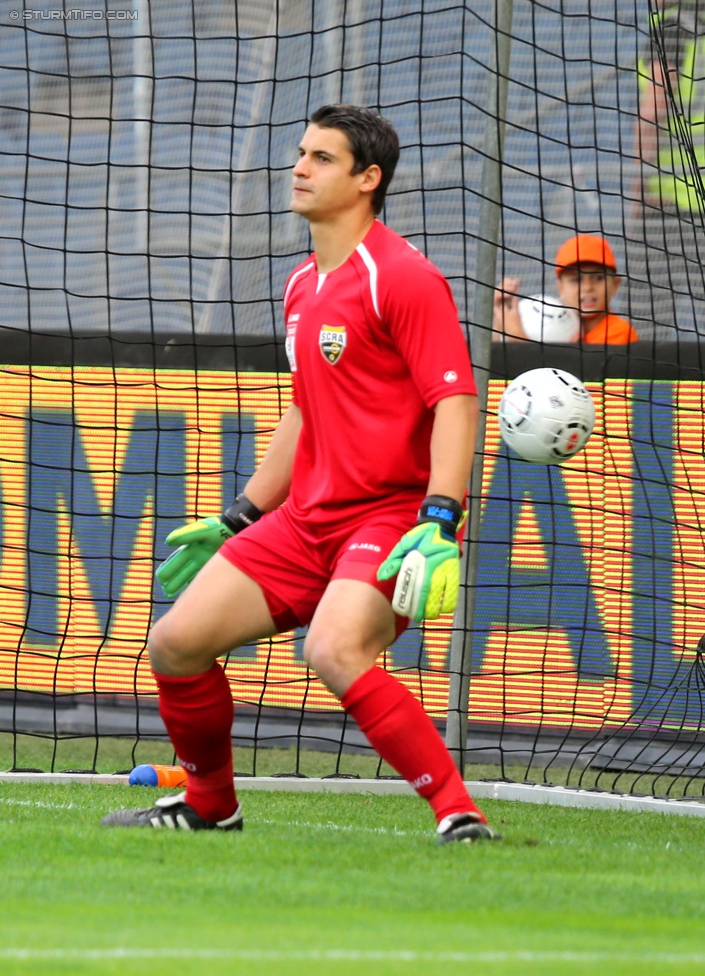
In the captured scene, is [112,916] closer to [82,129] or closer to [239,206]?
[239,206]

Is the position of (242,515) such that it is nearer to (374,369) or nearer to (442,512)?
(374,369)

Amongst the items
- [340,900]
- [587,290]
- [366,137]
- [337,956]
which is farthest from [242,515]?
[587,290]

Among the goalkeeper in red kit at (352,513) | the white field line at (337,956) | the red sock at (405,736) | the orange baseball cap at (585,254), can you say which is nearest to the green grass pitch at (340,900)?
the white field line at (337,956)

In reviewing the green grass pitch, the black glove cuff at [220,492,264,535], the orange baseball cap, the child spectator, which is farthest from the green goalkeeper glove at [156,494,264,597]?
the orange baseball cap

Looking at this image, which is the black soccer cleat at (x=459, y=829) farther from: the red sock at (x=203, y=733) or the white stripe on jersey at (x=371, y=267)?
the white stripe on jersey at (x=371, y=267)

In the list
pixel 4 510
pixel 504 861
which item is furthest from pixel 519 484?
pixel 504 861

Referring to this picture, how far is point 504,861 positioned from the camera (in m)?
3.99

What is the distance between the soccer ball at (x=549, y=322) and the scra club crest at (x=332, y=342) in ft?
10.9

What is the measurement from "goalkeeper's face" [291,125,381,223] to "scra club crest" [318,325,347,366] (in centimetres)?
34

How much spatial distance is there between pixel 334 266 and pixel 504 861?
1.66 m

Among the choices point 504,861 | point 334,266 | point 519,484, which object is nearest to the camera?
point 504,861

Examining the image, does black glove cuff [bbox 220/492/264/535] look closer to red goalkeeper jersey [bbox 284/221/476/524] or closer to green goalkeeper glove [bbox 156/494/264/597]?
green goalkeeper glove [bbox 156/494/264/597]

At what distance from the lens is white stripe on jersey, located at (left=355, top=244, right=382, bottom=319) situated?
427 centimetres

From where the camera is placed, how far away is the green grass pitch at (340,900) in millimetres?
2787
